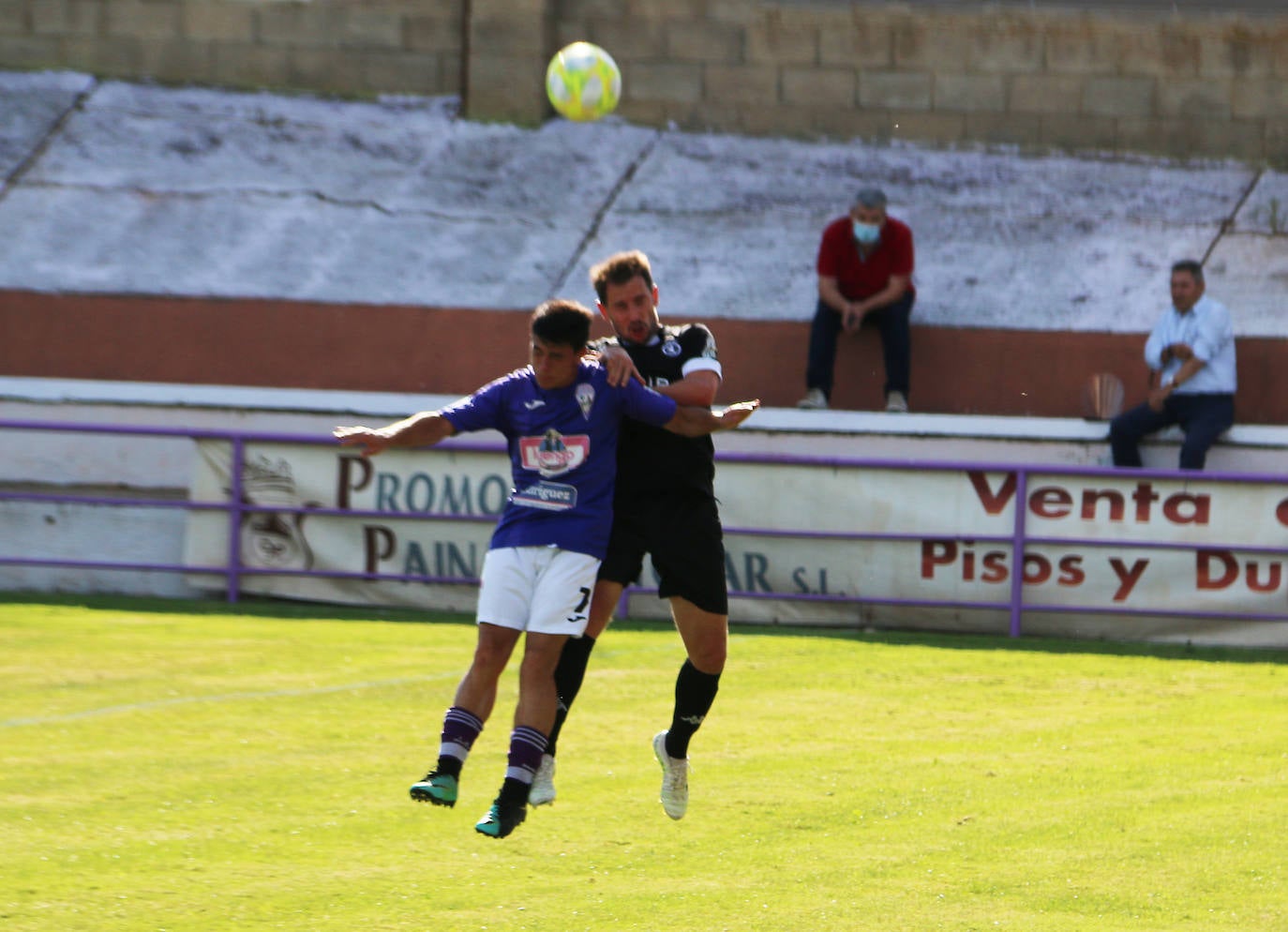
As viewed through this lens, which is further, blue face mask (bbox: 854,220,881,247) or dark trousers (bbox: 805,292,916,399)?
blue face mask (bbox: 854,220,881,247)

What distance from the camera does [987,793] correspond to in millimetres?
8156

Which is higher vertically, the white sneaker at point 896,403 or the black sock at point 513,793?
the white sneaker at point 896,403

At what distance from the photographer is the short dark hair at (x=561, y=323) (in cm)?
571

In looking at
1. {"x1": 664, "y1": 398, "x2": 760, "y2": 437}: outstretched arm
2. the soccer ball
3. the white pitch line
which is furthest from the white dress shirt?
{"x1": 664, "y1": 398, "x2": 760, "y2": 437}: outstretched arm

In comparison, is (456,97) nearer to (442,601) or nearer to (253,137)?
(253,137)

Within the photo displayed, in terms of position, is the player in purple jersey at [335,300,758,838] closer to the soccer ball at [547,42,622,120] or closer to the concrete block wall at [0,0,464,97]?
the soccer ball at [547,42,622,120]

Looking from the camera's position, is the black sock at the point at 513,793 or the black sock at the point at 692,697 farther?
the black sock at the point at 692,697

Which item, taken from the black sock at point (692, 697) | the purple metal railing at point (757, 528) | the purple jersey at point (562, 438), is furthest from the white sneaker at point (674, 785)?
the purple metal railing at point (757, 528)

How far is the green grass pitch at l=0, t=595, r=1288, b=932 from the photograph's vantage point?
6.36 meters

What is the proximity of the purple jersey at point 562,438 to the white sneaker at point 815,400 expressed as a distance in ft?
25.7

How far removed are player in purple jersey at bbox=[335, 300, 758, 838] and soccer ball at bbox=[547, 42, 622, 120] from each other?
9310 millimetres

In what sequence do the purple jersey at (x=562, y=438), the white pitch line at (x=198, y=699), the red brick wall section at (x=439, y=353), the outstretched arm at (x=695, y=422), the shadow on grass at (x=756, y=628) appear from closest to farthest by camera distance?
the purple jersey at (x=562, y=438) < the outstretched arm at (x=695, y=422) < the white pitch line at (x=198, y=699) < the shadow on grass at (x=756, y=628) < the red brick wall section at (x=439, y=353)

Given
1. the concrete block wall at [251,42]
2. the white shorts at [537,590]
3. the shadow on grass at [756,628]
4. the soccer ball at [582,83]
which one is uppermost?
the concrete block wall at [251,42]

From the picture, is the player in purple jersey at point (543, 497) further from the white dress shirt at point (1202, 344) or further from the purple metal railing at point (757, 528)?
Result: the white dress shirt at point (1202, 344)
